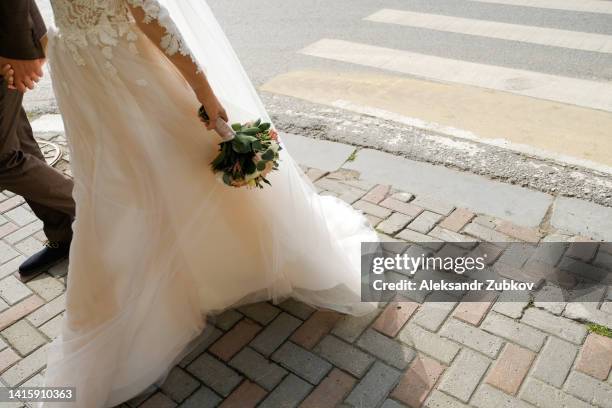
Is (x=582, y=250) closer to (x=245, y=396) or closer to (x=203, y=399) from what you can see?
(x=245, y=396)

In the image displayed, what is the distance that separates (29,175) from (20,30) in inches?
30.8

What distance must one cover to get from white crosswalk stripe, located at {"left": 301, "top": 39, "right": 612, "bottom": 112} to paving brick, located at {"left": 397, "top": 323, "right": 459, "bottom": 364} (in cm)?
299

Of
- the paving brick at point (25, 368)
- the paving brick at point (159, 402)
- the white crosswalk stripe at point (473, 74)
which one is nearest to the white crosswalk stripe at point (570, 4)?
the white crosswalk stripe at point (473, 74)

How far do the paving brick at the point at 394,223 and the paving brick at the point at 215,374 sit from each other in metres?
1.30

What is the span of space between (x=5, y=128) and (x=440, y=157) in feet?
9.34

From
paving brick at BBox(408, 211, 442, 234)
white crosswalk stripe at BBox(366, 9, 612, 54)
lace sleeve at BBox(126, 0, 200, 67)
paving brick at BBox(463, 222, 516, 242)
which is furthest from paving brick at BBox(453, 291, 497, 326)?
white crosswalk stripe at BBox(366, 9, 612, 54)

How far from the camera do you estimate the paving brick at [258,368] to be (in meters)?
2.53

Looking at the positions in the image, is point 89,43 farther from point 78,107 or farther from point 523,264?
point 523,264

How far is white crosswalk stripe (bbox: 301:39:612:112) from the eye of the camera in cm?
482

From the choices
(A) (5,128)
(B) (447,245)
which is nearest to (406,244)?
(B) (447,245)

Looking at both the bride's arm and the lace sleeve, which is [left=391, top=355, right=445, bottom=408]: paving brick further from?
the lace sleeve

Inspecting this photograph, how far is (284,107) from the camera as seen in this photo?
500 centimetres

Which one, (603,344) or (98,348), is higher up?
(98,348)
